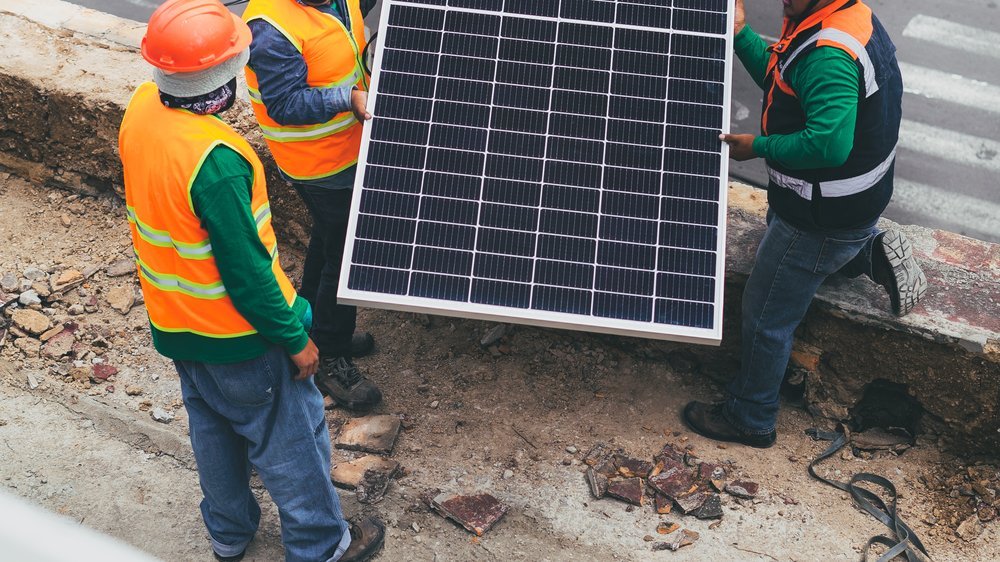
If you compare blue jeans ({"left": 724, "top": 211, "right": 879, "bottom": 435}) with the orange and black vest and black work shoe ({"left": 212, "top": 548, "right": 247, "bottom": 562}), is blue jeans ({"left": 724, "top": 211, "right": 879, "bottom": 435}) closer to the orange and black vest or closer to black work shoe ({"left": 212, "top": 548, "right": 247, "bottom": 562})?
the orange and black vest

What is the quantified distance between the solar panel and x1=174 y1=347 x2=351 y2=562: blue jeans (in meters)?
0.61

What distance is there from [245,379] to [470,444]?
165cm

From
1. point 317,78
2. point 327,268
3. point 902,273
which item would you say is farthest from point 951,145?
point 317,78

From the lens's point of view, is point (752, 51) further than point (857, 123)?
Yes

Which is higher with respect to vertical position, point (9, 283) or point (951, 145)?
point (9, 283)

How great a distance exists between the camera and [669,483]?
5062 millimetres

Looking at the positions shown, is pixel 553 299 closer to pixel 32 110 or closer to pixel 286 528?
pixel 286 528

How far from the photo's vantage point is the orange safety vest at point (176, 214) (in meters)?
3.57

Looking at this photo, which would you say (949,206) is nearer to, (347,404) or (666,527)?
(666,527)

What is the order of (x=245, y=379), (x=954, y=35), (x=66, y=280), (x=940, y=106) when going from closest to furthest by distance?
(x=245, y=379), (x=66, y=280), (x=940, y=106), (x=954, y=35)

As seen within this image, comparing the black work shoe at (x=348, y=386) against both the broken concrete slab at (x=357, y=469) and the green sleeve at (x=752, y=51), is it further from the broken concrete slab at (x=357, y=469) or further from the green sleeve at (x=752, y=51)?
the green sleeve at (x=752, y=51)

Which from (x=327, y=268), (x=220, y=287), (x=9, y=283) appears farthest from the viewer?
(x=9, y=283)

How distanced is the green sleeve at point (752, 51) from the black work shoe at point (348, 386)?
109 inches

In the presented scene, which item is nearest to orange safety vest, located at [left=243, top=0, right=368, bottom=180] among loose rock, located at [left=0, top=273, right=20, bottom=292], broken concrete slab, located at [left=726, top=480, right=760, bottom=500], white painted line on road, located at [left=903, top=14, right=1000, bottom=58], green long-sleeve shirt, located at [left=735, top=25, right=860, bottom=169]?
loose rock, located at [left=0, top=273, right=20, bottom=292]
